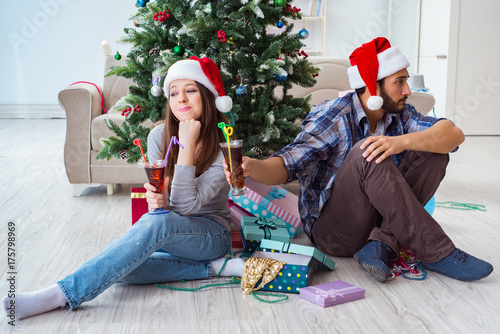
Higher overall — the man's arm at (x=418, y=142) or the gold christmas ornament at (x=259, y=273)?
the man's arm at (x=418, y=142)

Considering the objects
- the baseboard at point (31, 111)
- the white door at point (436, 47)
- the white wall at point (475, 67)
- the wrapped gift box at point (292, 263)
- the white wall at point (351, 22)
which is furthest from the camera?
the white wall at point (351, 22)

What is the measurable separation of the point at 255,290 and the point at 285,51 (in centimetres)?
121

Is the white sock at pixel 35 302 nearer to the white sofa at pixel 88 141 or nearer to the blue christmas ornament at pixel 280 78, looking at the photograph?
the blue christmas ornament at pixel 280 78

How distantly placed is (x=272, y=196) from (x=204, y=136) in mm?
762

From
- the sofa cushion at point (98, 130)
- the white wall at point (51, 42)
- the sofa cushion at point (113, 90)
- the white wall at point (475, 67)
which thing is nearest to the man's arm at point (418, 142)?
the sofa cushion at point (98, 130)

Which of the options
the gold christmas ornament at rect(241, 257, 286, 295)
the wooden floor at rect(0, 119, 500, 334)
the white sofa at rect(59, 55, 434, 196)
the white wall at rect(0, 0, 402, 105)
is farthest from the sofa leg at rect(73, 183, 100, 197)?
the white wall at rect(0, 0, 402, 105)

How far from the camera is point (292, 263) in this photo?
2.02 metres

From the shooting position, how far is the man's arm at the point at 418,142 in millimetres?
2072

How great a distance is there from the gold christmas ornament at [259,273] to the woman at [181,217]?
77 mm

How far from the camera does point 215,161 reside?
6.97 feet

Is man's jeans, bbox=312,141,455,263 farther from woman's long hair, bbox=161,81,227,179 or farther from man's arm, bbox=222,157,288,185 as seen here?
woman's long hair, bbox=161,81,227,179

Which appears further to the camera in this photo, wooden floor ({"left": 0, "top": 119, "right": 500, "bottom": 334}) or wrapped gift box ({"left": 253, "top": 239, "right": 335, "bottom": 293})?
wrapped gift box ({"left": 253, "top": 239, "right": 335, "bottom": 293})

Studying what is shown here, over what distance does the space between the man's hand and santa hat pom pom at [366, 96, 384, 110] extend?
17 cm

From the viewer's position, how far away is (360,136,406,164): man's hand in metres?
2.06
